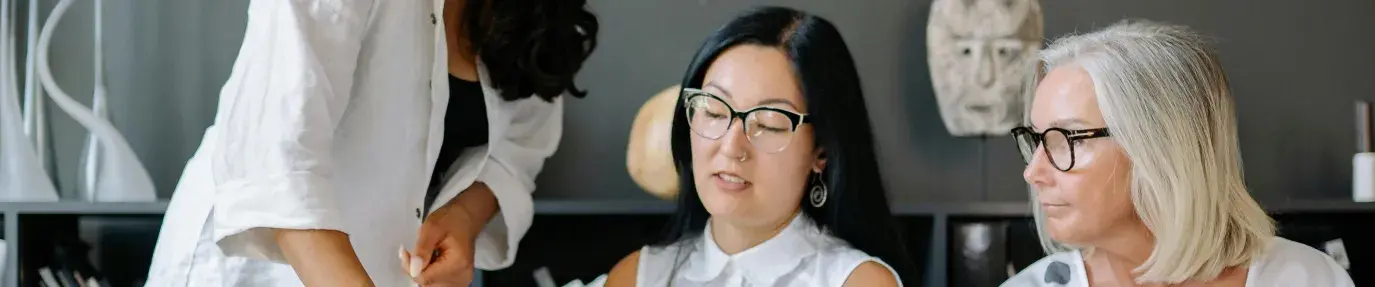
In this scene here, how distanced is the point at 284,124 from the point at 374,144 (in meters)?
0.15

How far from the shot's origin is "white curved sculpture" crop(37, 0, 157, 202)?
1.97m

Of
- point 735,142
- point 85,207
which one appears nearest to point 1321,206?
point 735,142

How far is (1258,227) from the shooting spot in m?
1.25

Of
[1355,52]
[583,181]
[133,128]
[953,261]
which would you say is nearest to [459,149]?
[583,181]

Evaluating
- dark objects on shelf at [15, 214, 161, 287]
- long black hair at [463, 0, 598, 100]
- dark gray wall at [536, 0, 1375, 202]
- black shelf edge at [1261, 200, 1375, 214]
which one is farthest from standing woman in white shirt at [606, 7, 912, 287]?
dark objects on shelf at [15, 214, 161, 287]

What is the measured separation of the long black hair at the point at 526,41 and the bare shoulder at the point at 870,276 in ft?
1.30

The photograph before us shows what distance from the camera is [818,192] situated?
1.41m

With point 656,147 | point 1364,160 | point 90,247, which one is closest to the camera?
point 656,147

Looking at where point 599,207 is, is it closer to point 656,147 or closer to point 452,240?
point 656,147

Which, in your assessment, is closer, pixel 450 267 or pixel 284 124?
pixel 284 124

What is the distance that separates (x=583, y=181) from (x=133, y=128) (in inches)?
31.3

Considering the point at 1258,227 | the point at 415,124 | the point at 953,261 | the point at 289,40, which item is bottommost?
the point at 953,261

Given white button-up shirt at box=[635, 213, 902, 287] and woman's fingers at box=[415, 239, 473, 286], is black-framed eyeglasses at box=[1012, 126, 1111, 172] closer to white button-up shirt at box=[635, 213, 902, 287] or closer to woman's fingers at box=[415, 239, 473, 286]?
white button-up shirt at box=[635, 213, 902, 287]

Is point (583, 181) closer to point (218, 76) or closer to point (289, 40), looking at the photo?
point (218, 76)
